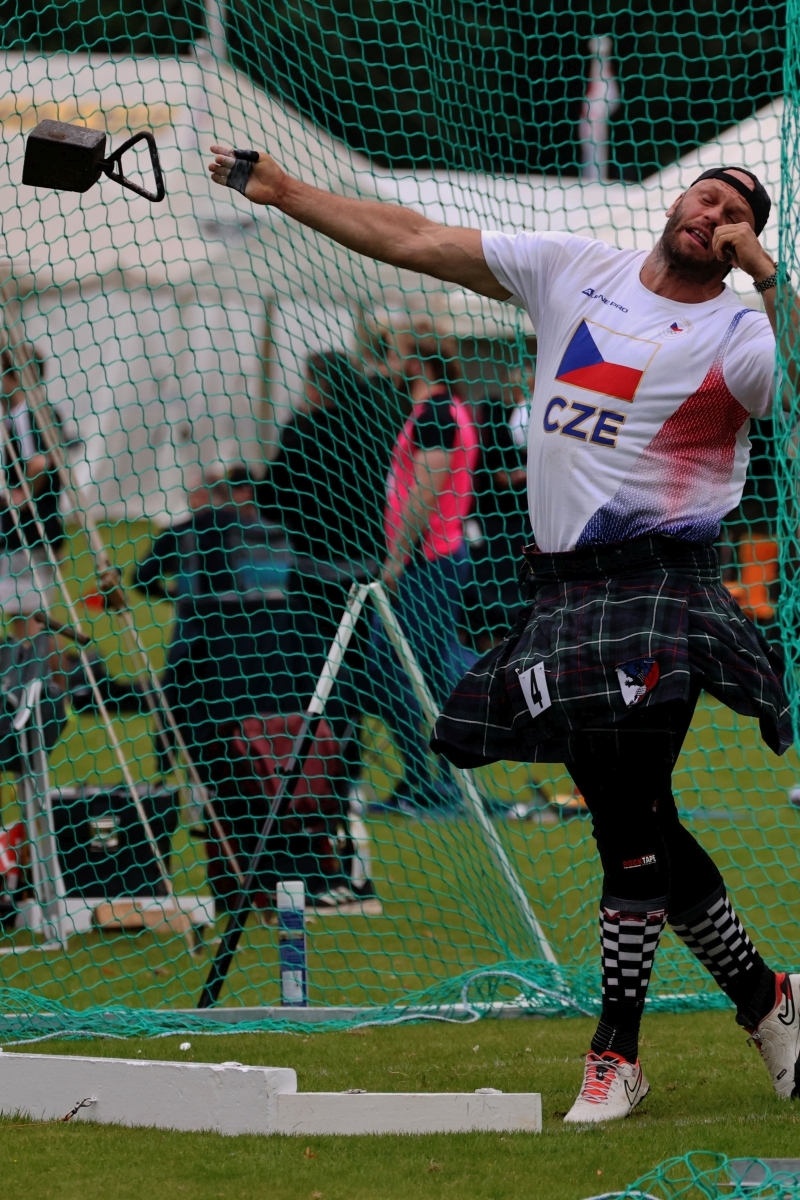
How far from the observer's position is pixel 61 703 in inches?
197

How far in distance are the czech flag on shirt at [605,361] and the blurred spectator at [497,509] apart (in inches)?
77.7

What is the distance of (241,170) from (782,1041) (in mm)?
2077

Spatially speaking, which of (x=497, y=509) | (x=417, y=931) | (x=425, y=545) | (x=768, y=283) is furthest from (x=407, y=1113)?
(x=497, y=509)

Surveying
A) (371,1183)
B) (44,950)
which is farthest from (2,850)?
(371,1183)

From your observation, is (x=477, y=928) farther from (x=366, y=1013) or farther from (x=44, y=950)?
(x=44, y=950)

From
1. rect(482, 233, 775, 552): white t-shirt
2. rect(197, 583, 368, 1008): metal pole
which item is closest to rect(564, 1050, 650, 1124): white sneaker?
rect(482, 233, 775, 552): white t-shirt

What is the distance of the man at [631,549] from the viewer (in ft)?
9.53

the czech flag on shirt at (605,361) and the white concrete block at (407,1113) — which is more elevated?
the czech flag on shirt at (605,361)

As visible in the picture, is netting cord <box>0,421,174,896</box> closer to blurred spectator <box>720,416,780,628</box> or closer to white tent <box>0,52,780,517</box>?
white tent <box>0,52,780,517</box>

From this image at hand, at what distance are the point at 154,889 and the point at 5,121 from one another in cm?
237

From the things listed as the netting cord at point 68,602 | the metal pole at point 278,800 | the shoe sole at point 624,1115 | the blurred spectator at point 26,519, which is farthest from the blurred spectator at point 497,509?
the shoe sole at point 624,1115

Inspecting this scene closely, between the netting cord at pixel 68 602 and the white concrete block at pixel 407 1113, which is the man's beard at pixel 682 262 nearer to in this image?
the white concrete block at pixel 407 1113

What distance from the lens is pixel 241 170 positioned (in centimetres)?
313

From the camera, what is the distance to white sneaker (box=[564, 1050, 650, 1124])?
116 inches
